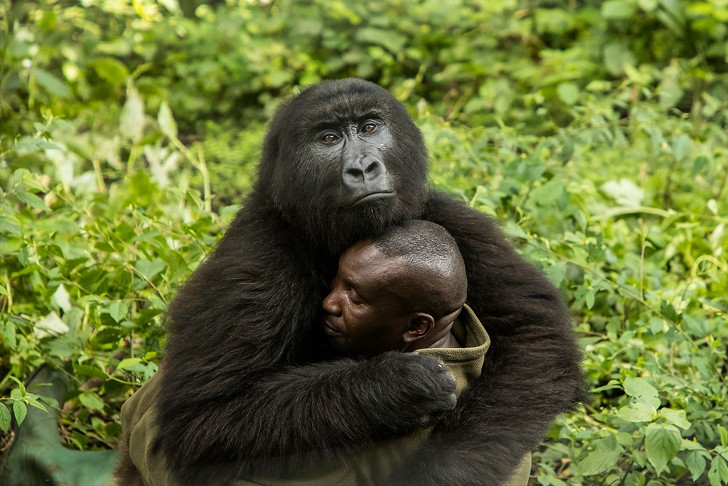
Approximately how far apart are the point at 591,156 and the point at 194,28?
412cm

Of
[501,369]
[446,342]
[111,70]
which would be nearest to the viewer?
[446,342]

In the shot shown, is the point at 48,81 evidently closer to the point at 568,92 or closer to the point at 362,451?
the point at 568,92

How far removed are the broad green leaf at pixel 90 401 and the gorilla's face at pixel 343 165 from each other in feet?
4.83

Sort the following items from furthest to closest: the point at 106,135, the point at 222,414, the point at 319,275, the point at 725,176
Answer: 1. the point at 106,135
2. the point at 725,176
3. the point at 319,275
4. the point at 222,414

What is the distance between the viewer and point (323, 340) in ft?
12.9

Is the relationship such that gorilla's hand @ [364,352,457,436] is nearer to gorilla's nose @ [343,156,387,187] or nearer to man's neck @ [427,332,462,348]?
man's neck @ [427,332,462,348]

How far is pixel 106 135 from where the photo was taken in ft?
25.5

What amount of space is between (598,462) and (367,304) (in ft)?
4.04

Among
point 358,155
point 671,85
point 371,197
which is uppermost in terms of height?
point 358,155

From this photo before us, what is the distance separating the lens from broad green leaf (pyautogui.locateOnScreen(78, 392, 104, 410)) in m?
4.73

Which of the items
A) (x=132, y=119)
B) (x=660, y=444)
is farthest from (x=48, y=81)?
(x=660, y=444)

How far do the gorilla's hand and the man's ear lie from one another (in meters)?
0.19

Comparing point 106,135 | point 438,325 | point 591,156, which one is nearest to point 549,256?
point 438,325

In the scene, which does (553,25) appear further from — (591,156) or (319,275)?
(319,275)
